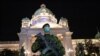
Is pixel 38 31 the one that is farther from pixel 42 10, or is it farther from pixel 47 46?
pixel 47 46

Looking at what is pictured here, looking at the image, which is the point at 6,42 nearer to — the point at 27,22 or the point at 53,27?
the point at 27,22

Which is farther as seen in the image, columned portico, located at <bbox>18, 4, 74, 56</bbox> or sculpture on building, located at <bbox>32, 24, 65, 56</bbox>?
columned portico, located at <bbox>18, 4, 74, 56</bbox>

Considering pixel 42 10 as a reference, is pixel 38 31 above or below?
below

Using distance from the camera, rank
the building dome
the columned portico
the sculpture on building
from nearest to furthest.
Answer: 1. the sculpture on building
2. the columned portico
3. the building dome

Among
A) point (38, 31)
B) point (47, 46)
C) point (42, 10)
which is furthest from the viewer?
point (42, 10)

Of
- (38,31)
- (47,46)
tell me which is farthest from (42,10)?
(47,46)

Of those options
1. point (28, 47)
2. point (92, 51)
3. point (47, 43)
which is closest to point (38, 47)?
point (47, 43)

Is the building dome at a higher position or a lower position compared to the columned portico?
higher

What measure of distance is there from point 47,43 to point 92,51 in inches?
1001

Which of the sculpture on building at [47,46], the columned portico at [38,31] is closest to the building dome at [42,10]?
the columned portico at [38,31]

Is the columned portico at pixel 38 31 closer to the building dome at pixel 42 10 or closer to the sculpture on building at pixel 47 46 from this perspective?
the building dome at pixel 42 10

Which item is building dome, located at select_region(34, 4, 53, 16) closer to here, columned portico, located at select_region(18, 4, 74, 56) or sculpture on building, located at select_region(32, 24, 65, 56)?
columned portico, located at select_region(18, 4, 74, 56)

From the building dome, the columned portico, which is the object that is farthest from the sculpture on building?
the building dome

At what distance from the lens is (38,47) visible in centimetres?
1595
